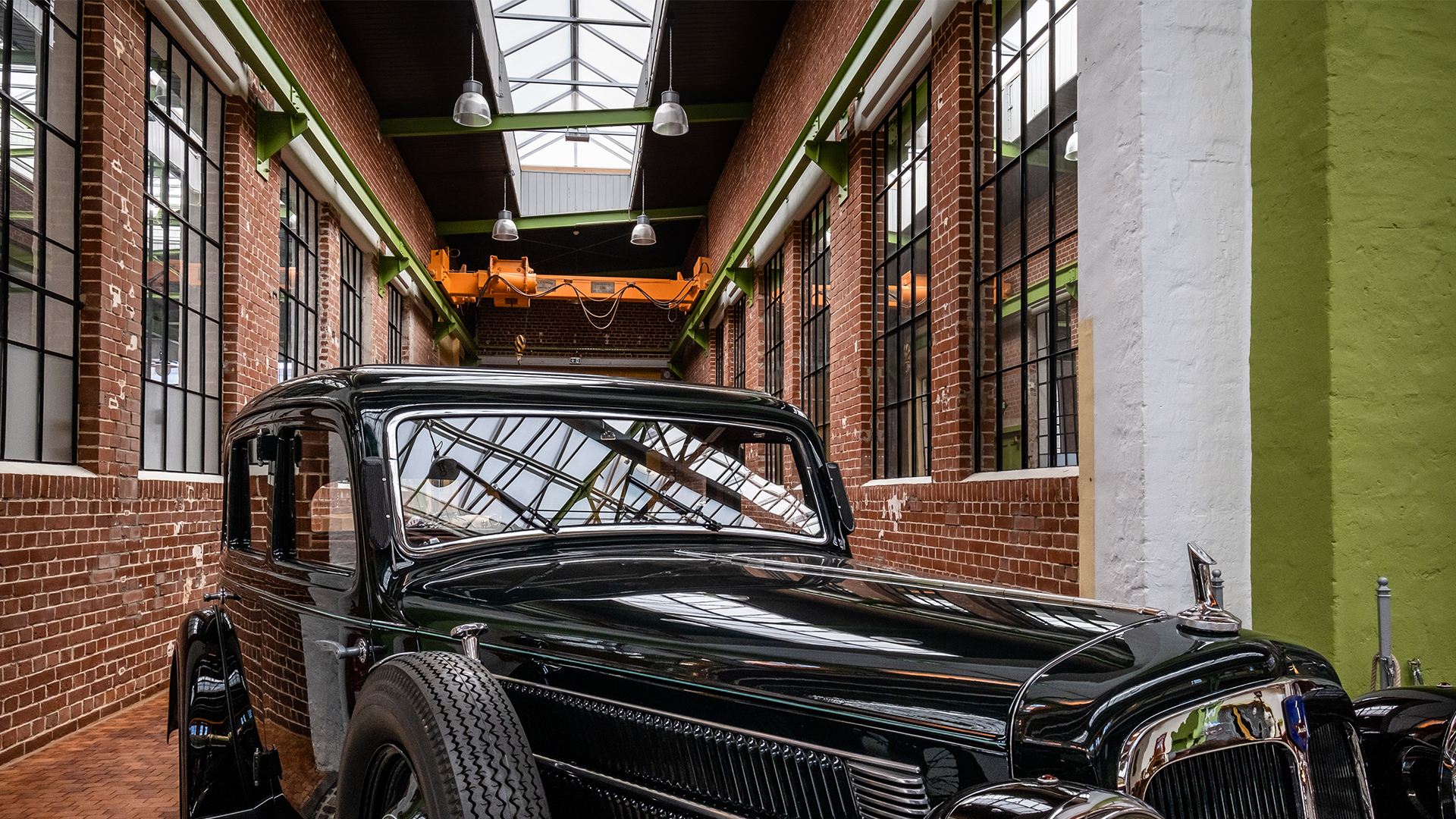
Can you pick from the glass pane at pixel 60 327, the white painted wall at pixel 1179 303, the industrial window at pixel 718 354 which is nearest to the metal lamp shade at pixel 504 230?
the industrial window at pixel 718 354

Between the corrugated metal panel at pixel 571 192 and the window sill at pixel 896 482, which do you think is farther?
the corrugated metal panel at pixel 571 192

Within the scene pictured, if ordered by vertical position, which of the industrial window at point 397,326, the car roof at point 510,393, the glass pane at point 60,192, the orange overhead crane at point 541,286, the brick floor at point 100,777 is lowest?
the brick floor at point 100,777

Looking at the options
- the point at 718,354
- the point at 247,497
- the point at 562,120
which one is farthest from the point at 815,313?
the point at 247,497

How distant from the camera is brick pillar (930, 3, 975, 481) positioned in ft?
20.8

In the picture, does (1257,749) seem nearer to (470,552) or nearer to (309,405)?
(470,552)

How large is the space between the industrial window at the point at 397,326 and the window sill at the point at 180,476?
706 centimetres

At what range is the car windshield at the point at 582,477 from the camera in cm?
236

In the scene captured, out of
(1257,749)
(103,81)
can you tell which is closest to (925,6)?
(103,81)

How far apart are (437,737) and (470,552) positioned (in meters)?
0.68

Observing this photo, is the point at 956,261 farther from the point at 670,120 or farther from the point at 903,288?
the point at 670,120

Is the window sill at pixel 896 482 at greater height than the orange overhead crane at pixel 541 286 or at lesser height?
lesser

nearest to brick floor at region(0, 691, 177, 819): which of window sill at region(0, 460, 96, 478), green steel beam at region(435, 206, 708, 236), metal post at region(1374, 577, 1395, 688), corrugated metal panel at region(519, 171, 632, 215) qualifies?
window sill at region(0, 460, 96, 478)

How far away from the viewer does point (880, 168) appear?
8539mm

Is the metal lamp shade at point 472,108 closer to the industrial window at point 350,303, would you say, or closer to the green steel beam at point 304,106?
the green steel beam at point 304,106
